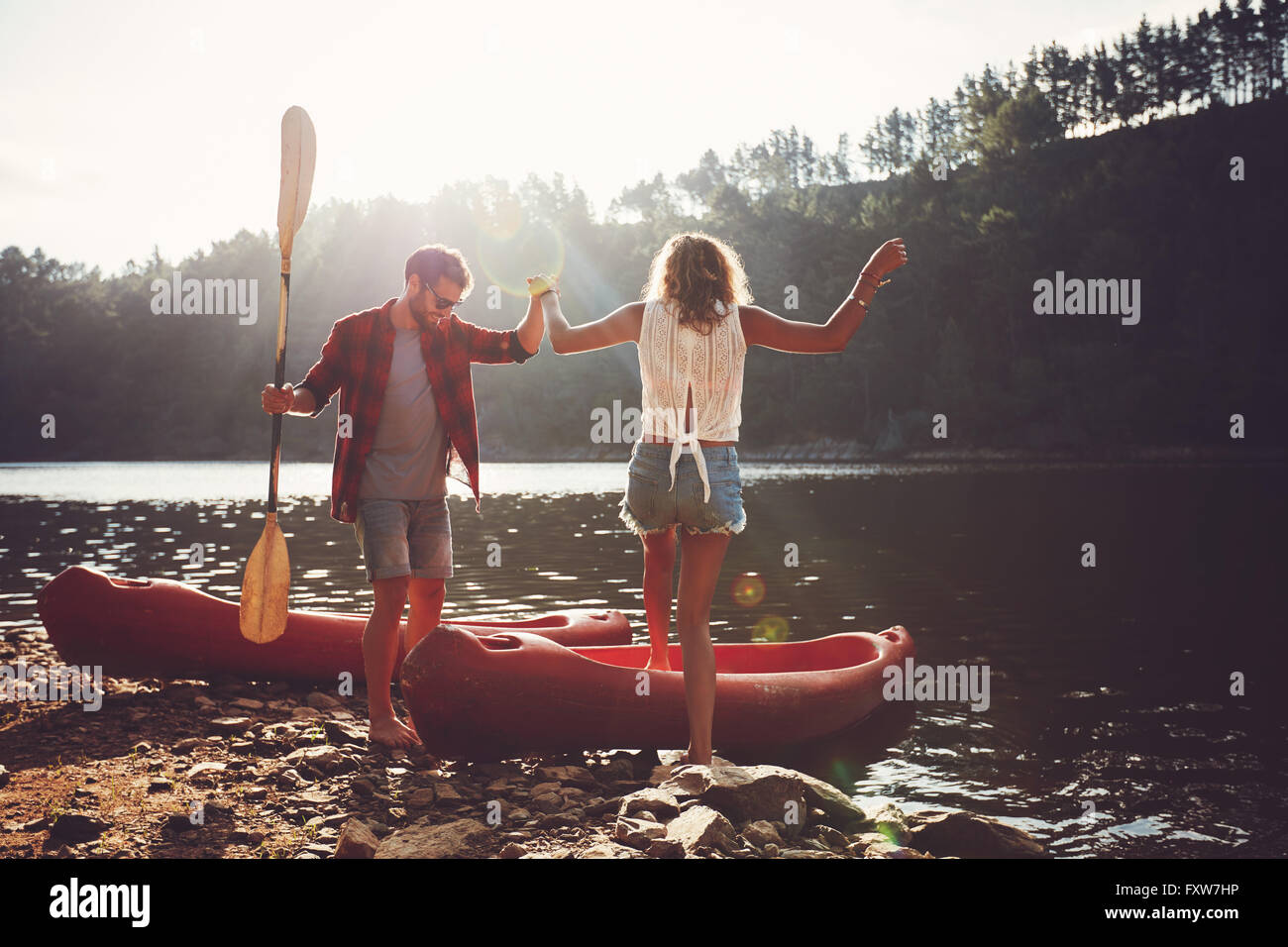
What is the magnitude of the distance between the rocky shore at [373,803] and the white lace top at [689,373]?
1673mm

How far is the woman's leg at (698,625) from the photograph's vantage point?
4574 millimetres

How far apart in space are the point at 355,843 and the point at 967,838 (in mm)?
2983

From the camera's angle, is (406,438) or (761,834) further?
(406,438)

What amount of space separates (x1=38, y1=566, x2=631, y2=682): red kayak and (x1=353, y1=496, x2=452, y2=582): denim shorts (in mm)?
1996

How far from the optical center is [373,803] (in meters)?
4.63

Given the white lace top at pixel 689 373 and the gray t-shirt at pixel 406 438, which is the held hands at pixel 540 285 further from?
the gray t-shirt at pixel 406 438

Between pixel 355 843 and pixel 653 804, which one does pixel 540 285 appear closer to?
pixel 653 804

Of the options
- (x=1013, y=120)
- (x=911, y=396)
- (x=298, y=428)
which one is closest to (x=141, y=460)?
(x=298, y=428)

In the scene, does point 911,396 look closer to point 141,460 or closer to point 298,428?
point 298,428

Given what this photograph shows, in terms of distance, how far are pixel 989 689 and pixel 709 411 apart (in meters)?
5.47

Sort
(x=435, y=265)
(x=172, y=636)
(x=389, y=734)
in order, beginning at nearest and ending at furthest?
(x=435, y=265), (x=389, y=734), (x=172, y=636)

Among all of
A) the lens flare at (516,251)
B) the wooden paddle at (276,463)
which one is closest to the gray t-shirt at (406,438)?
the wooden paddle at (276,463)

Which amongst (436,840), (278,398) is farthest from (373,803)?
(278,398)
